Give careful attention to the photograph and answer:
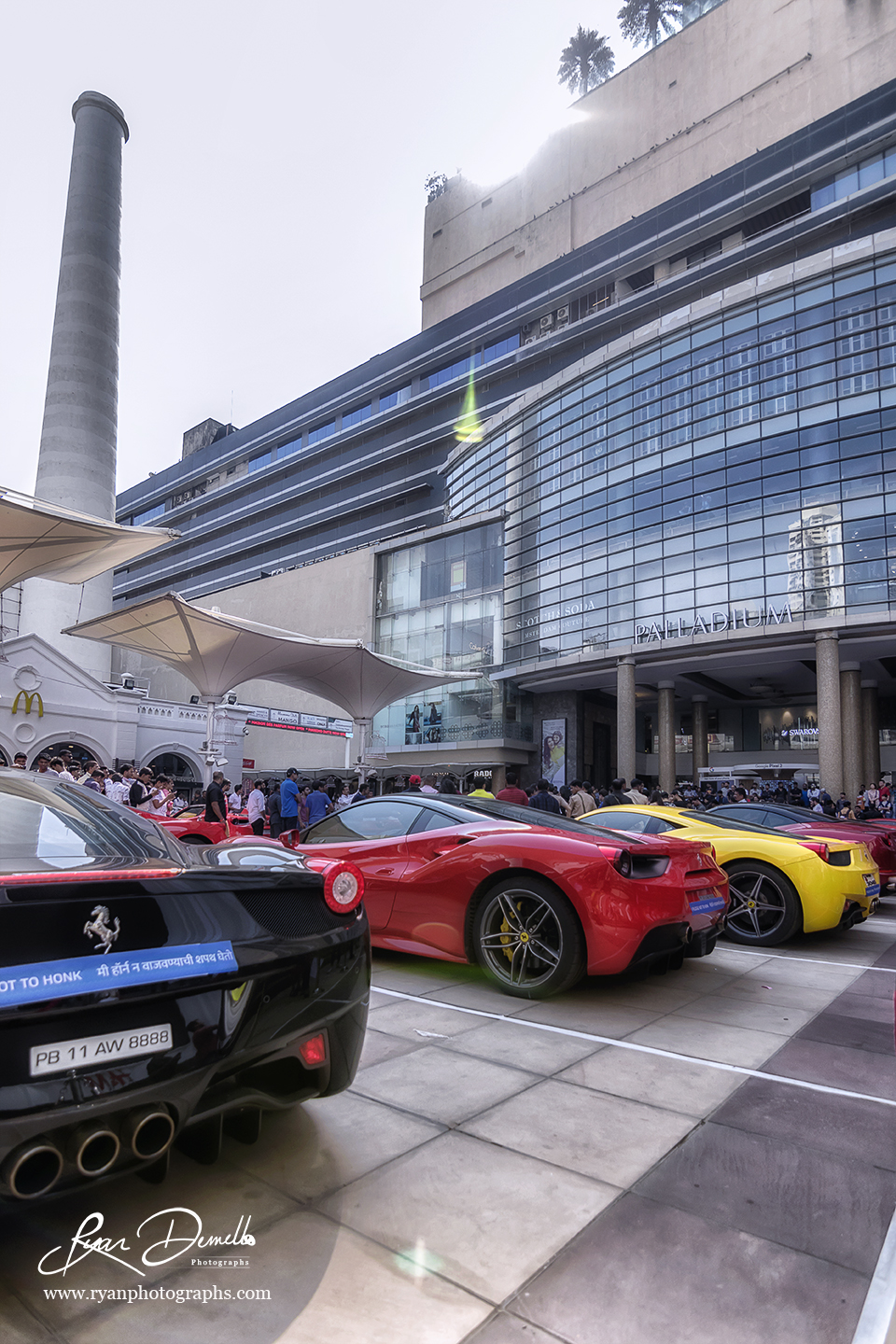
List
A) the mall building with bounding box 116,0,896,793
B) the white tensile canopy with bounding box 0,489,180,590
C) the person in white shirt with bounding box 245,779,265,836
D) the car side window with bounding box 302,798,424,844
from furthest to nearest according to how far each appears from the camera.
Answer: the mall building with bounding box 116,0,896,793 < the white tensile canopy with bounding box 0,489,180,590 < the person in white shirt with bounding box 245,779,265,836 < the car side window with bounding box 302,798,424,844

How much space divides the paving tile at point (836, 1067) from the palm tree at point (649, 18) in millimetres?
83807

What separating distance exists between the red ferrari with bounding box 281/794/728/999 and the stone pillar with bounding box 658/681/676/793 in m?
30.7

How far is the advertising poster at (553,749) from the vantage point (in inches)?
1563

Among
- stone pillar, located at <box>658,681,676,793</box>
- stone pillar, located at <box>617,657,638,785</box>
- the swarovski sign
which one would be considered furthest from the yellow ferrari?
stone pillar, located at <box>658,681,676,793</box>

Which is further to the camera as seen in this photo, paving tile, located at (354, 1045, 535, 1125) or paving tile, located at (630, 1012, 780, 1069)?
paving tile, located at (630, 1012, 780, 1069)

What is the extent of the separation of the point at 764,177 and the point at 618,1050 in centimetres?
5157

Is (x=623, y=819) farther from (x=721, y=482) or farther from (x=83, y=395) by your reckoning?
(x=83, y=395)

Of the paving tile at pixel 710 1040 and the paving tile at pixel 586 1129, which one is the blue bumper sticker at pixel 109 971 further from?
the paving tile at pixel 710 1040

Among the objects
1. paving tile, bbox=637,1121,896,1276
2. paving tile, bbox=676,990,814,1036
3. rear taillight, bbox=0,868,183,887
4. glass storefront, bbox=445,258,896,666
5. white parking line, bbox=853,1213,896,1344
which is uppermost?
glass storefront, bbox=445,258,896,666

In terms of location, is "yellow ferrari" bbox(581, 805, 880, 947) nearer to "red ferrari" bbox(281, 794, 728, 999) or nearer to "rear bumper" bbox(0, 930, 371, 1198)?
"red ferrari" bbox(281, 794, 728, 999)

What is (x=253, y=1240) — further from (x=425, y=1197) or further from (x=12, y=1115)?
(x=12, y=1115)

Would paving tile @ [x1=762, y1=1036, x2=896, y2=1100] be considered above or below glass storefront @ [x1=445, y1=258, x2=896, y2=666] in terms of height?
below

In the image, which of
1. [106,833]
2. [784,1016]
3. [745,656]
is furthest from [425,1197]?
[745,656]

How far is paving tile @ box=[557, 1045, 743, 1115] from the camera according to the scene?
327 centimetres
